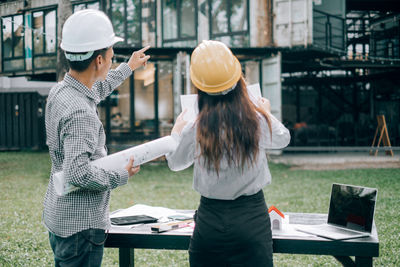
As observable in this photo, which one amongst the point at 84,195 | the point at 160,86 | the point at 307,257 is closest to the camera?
the point at 84,195

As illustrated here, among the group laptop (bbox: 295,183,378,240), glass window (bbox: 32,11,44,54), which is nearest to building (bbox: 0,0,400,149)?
glass window (bbox: 32,11,44,54)

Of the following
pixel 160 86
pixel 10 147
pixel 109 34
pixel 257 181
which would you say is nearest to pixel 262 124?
pixel 257 181

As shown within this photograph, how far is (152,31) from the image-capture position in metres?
15.1

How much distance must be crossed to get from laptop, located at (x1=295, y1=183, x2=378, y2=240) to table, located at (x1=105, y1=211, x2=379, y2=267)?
0.06 meters

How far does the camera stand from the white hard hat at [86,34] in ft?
6.72

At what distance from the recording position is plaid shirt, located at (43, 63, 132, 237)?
190 cm

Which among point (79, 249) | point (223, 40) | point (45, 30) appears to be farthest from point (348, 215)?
point (45, 30)

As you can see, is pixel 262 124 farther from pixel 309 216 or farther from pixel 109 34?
pixel 309 216

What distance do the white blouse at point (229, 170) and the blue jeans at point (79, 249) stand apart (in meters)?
0.57

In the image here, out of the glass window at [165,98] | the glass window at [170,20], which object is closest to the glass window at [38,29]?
the glass window at [170,20]

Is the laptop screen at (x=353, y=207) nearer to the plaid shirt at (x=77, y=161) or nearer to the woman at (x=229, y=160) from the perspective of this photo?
the woman at (x=229, y=160)

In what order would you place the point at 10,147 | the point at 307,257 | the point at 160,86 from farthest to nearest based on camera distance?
the point at 10,147, the point at 160,86, the point at 307,257

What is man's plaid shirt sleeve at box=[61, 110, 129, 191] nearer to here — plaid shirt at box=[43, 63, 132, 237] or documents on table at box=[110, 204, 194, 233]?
plaid shirt at box=[43, 63, 132, 237]

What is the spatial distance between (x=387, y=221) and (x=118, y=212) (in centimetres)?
464
